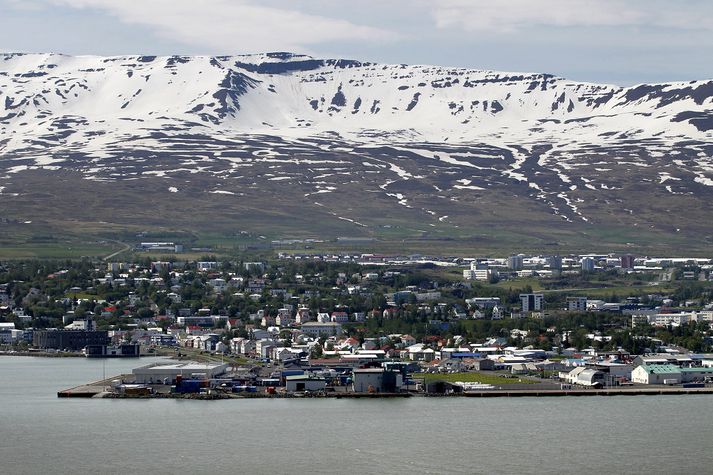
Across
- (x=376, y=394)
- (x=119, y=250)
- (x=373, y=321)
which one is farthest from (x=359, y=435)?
(x=119, y=250)

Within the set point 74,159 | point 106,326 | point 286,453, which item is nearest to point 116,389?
point 286,453

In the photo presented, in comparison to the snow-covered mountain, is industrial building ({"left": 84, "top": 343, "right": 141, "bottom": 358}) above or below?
below

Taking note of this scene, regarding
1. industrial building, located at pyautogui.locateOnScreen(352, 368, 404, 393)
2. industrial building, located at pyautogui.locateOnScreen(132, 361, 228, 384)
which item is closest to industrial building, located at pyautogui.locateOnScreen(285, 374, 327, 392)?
industrial building, located at pyautogui.locateOnScreen(352, 368, 404, 393)

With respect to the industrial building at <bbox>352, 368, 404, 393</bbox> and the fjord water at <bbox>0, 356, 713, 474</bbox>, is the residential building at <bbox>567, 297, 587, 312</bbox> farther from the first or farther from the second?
the fjord water at <bbox>0, 356, 713, 474</bbox>

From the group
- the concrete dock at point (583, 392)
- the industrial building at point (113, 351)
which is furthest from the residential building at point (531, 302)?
the concrete dock at point (583, 392)

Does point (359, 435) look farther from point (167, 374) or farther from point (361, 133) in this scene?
point (361, 133)

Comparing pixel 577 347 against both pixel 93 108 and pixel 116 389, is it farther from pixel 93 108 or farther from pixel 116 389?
pixel 93 108

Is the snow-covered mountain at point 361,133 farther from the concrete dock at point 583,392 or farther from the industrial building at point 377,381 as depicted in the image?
the concrete dock at point 583,392
